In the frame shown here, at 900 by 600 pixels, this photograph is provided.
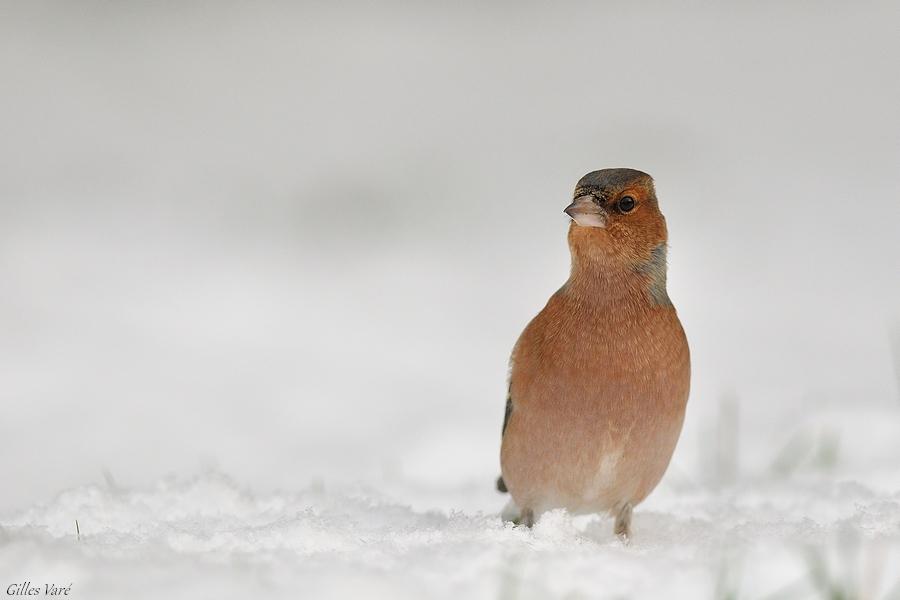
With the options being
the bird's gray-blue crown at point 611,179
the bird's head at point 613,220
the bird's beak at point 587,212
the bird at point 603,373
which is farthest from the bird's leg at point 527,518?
the bird's gray-blue crown at point 611,179

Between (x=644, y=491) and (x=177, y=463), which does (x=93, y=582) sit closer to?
(x=644, y=491)

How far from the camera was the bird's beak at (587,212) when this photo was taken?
3623mm

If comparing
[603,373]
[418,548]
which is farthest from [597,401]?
[418,548]

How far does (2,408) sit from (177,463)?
1.20 metres

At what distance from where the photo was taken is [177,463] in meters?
5.79

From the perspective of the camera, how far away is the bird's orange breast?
3.50 metres

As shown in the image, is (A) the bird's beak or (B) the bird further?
(A) the bird's beak

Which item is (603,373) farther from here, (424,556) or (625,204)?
(424,556)

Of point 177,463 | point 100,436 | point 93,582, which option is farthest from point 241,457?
point 93,582

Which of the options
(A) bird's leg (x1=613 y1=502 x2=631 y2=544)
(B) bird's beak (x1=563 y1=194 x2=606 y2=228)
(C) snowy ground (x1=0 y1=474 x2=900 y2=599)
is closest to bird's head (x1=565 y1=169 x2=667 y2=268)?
(B) bird's beak (x1=563 y1=194 x2=606 y2=228)

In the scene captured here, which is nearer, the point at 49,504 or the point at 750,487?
the point at 49,504

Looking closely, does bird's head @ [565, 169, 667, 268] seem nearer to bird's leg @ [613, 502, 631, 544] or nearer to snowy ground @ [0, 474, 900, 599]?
bird's leg @ [613, 502, 631, 544]

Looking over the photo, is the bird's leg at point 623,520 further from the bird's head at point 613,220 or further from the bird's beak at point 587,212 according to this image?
the bird's beak at point 587,212

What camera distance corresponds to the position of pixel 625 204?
3740 millimetres
